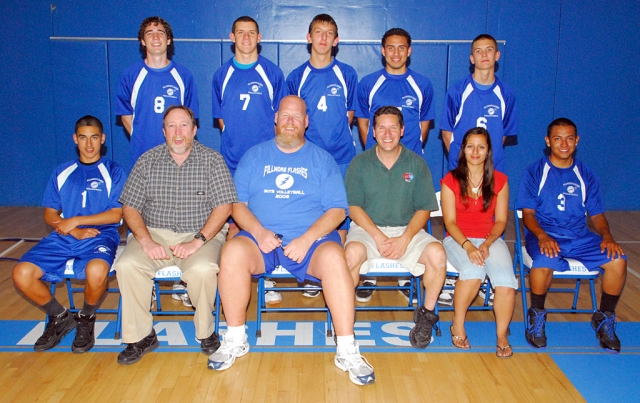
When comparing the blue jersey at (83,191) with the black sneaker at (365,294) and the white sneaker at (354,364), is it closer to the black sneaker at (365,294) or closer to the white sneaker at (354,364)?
the white sneaker at (354,364)

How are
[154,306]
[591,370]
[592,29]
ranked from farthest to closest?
[592,29]
[154,306]
[591,370]

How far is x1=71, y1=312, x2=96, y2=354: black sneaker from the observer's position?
3562 mm

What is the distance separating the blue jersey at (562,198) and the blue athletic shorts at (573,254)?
83 mm

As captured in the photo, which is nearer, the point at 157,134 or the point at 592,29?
the point at 157,134

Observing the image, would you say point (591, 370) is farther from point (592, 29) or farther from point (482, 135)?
point (592, 29)

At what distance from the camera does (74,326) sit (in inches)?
152

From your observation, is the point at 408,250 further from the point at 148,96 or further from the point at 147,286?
the point at 148,96

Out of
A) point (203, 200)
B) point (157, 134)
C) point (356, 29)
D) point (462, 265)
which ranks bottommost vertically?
point (462, 265)

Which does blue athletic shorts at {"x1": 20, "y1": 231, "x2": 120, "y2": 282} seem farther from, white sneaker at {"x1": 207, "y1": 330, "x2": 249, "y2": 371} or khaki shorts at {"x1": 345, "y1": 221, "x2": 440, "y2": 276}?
khaki shorts at {"x1": 345, "y1": 221, "x2": 440, "y2": 276}

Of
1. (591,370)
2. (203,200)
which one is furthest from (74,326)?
(591,370)

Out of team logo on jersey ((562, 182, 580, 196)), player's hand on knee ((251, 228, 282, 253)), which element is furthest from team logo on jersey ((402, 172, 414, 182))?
team logo on jersey ((562, 182, 580, 196))

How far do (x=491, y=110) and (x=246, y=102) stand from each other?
1.99 metres

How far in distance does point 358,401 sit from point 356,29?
5.65m

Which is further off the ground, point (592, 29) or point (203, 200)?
point (592, 29)
